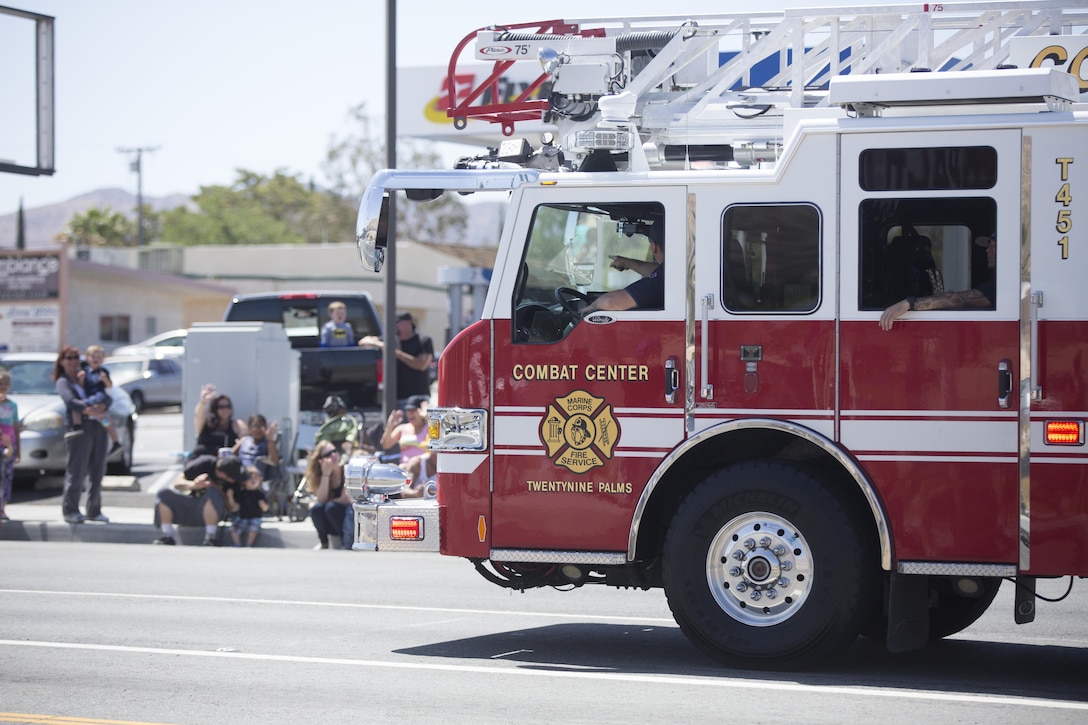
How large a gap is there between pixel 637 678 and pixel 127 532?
9.28m

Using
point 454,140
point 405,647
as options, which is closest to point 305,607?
Result: point 405,647

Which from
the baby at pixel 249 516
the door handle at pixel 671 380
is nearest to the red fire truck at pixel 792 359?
the door handle at pixel 671 380

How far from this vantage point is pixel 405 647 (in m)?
8.27

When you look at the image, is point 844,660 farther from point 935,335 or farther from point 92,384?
point 92,384

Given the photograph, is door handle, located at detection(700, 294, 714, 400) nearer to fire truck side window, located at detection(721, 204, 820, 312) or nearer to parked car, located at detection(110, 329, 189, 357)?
fire truck side window, located at detection(721, 204, 820, 312)

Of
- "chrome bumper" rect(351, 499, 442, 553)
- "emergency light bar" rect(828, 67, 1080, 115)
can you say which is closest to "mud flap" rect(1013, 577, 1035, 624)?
"emergency light bar" rect(828, 67, 1080, 115)

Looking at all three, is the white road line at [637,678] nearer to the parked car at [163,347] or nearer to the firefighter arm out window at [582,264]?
the firefighter arm out window at [582,264]

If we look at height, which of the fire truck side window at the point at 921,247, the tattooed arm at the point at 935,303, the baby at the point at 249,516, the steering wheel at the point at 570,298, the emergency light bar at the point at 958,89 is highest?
the emergency light bar at the point at 958,89

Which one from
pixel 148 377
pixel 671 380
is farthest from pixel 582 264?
pixel 148 377

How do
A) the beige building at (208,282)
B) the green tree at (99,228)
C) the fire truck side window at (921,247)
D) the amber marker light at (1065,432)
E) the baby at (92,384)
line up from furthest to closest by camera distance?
the green tree at (99,228), the beige building at (208,282), the baby at (92,384), the fire truck side window at (921,247), the amber marker light at (1065,432)

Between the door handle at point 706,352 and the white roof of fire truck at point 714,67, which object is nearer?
the door handle at point 706,352

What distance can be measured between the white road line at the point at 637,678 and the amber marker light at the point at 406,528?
71 cm

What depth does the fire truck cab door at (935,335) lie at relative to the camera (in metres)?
6.94

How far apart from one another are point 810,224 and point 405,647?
3.52 meters
